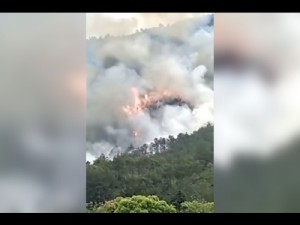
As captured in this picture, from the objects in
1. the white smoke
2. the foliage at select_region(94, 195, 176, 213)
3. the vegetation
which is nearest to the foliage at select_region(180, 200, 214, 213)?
the vegetation

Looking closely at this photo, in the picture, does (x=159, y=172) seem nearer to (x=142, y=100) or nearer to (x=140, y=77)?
(x=142, y=100)

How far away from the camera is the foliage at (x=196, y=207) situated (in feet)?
23.2

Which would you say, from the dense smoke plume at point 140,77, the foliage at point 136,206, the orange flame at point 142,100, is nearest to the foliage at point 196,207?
the foliage at point 136,206

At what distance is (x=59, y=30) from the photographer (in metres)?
6.91

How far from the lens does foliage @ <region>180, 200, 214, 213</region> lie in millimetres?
7078

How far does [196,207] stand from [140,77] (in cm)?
187

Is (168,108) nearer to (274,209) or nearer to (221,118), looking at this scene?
(221,118)

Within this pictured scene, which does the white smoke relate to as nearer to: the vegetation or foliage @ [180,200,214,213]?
foliage @ [180,200,214,213]

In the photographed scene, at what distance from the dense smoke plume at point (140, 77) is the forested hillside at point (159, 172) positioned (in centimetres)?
14

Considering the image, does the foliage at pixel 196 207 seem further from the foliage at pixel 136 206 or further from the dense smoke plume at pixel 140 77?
the dense smoke plume at pixel 140 77

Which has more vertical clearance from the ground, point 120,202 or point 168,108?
point 168,108

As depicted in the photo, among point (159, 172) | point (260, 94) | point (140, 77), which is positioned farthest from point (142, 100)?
point (260, 94)
